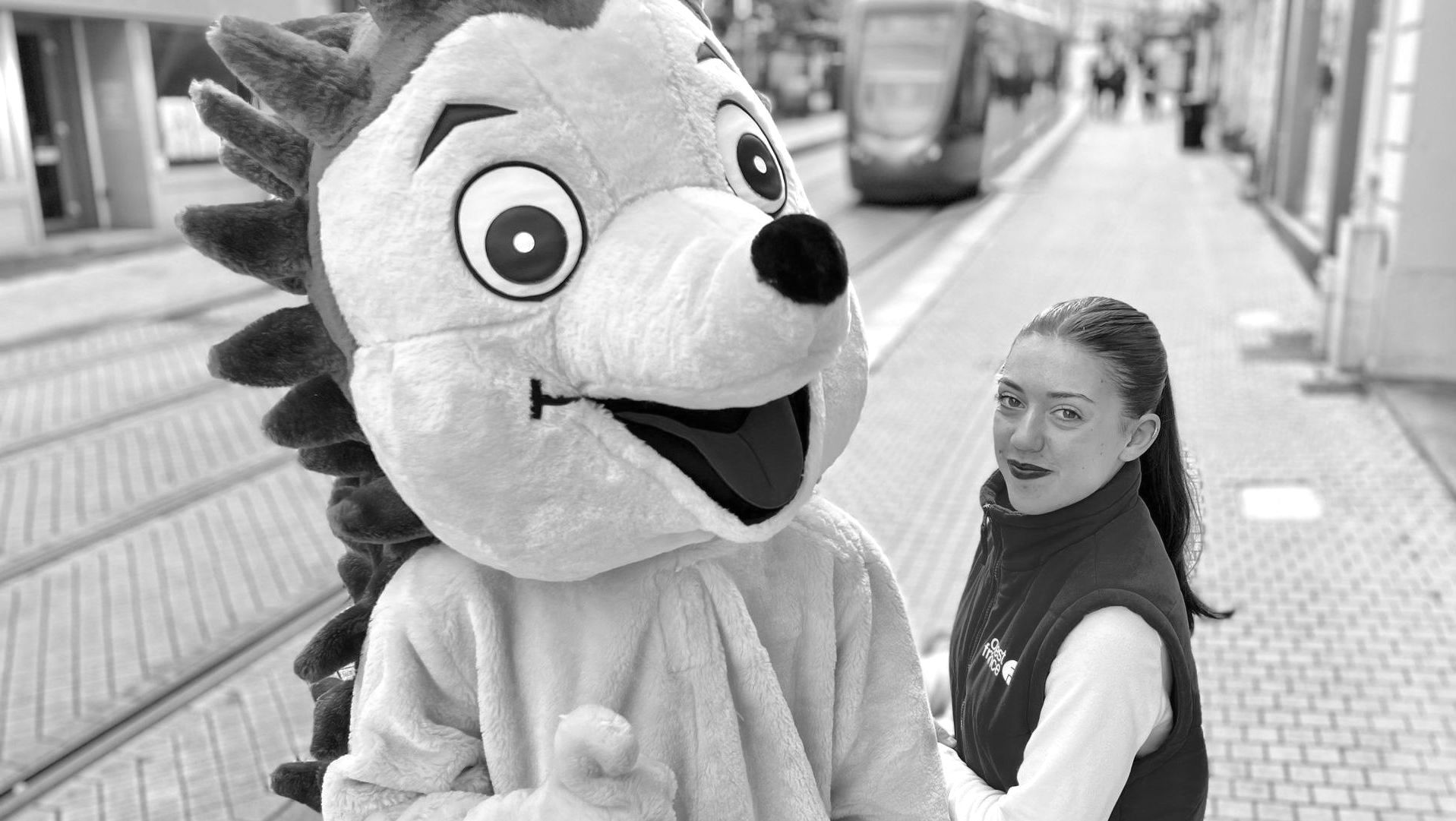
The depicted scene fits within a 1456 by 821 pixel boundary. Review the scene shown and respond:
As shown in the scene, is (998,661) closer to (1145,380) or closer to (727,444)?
(1145,380)

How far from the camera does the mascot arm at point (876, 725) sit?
1.75 m

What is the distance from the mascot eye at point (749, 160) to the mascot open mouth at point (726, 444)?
0.88 feet

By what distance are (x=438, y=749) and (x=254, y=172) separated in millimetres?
768

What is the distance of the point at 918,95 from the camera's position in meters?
17.1

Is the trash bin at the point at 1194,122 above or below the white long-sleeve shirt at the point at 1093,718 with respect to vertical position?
below

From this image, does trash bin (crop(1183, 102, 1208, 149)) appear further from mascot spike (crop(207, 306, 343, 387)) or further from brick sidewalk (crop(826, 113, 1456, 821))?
mascot spike (crop(207, 306, 343, 387))

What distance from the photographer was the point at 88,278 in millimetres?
13773

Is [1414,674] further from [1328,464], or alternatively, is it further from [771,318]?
[771,318]

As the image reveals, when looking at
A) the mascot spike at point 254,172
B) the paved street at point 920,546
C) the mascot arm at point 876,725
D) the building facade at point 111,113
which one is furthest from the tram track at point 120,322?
the mascot arm at point 876,725

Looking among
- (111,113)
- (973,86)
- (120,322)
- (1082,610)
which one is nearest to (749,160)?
(1082,610)

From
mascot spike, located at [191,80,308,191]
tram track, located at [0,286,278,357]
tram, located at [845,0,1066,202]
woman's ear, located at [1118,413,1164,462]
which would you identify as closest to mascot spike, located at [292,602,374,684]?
mascot spike, located at [191,80,308,191]

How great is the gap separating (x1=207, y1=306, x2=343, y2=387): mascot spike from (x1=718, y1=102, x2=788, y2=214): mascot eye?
0.53 metres

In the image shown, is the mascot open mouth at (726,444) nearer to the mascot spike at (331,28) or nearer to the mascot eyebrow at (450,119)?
the mascot eyebrow at (450,119)

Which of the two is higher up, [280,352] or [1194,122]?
[280,352]
